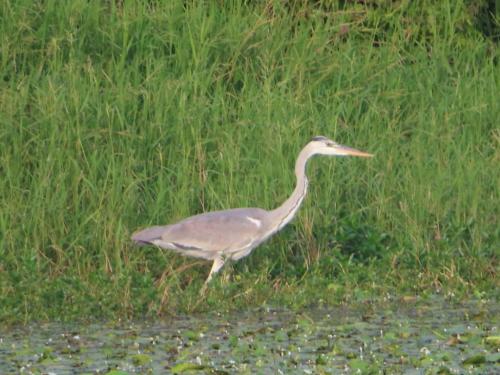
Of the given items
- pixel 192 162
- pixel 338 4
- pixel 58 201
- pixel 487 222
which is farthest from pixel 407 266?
pixel 338 4

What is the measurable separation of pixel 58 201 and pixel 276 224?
4.17ft

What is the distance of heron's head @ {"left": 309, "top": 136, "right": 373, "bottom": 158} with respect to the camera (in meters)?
8.66

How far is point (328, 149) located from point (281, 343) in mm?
1975

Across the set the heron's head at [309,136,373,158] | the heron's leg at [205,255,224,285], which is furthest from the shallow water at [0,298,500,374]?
the heron's head at [309,136,373,158]

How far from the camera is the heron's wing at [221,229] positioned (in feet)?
26.9

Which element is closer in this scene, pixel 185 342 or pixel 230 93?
pixel 185 342

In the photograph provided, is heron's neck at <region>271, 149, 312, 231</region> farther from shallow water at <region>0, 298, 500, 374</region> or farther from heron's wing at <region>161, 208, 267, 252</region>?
shallow water at <region>0, 298, 500, 374</region>

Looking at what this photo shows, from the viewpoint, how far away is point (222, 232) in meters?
8.28

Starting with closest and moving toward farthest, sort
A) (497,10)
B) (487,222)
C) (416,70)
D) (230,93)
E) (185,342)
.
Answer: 1. (185,342)
2. (487,222)
3. (230,93)
4. (416,70)
5. (497,10)

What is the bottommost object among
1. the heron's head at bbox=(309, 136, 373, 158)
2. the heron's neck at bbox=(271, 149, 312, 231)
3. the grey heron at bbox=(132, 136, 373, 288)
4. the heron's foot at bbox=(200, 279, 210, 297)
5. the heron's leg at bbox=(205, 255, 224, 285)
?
the heron's foot at bbox=(200, 279, 210, 297)

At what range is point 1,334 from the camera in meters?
7.28

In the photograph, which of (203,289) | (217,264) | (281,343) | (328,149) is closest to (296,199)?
(328,149)

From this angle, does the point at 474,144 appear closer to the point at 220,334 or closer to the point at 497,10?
the point at 497,10

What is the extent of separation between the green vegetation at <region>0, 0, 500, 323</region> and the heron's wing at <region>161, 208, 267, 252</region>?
187 mm
